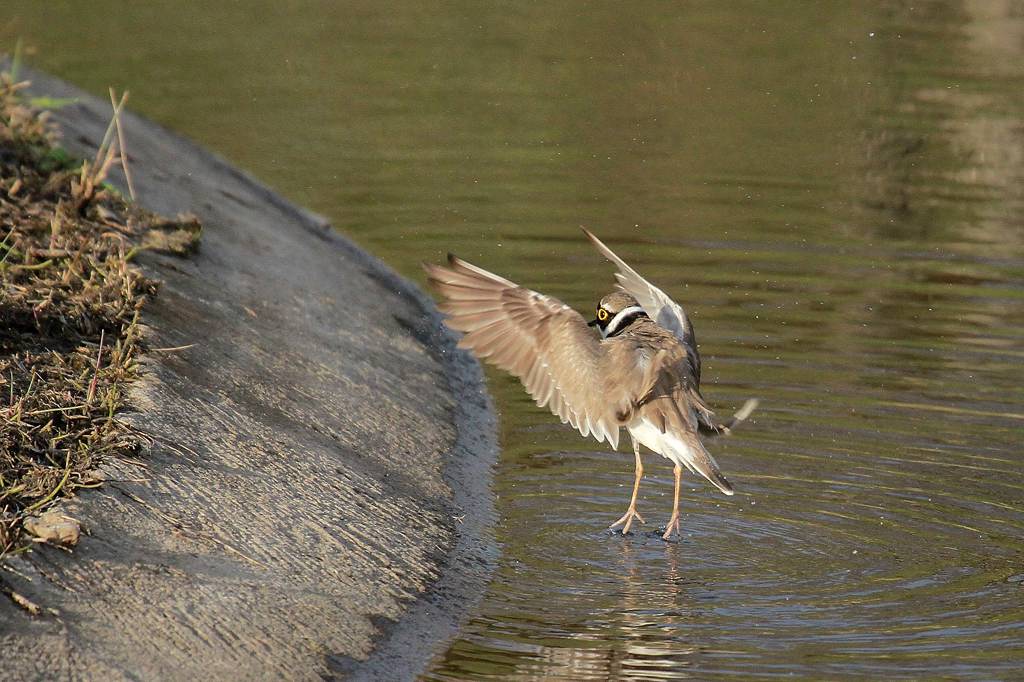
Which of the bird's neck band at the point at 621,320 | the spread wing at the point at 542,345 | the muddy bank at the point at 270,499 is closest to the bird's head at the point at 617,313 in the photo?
the bird's neck band at the point at 621,320

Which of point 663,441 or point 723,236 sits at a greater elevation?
point 723,236

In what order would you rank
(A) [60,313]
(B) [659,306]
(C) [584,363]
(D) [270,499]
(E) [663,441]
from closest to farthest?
1. (D) [270,499]
2. (A) [60,313]
3. (C) [584,363]
4. (E) [663,441]
5. (B) [659,306]

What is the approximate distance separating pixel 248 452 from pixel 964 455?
4.15m

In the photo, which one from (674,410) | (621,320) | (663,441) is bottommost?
(663,441)

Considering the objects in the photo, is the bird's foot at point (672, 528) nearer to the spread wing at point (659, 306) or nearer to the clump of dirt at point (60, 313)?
the spread wing at point (659, 306)

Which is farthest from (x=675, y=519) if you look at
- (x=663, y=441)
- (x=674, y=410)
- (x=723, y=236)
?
(x=723, y=236)

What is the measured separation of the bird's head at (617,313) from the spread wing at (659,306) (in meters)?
0.20

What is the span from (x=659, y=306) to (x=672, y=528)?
48.4 inches

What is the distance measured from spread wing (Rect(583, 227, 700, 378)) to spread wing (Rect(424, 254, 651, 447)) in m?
0.57

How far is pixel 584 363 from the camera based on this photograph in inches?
290

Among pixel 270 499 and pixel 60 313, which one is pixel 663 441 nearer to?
pixel 270 499

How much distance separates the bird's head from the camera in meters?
7.77

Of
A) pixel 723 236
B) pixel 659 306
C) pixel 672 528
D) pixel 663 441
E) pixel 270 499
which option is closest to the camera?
pixel 270 499

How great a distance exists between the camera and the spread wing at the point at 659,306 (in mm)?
7918
